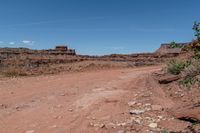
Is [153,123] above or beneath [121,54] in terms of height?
beneath

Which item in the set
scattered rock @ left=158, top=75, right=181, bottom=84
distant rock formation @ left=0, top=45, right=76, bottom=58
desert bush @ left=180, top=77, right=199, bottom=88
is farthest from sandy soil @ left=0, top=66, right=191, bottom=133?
distant rock formation @ left=0, top=45, right=76, bottom=58

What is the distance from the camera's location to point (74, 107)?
809 centimetres

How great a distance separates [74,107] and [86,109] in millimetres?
458

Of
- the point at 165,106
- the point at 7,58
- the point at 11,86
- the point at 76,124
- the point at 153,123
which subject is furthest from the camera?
the point at 7,58

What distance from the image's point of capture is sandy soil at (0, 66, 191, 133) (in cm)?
659

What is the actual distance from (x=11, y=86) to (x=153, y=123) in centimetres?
783

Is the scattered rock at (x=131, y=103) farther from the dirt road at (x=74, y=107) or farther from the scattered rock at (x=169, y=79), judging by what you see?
the scattered rock at (x=169, y=79)

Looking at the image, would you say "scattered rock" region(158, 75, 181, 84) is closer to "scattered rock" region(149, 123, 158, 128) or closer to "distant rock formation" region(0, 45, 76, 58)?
"scattered rock" region(149, 123, 158, 128)

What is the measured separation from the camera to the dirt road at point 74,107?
6730 millimetres

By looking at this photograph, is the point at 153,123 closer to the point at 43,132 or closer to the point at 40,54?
the point at 43,132

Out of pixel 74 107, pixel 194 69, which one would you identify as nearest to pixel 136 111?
pixel 74 107

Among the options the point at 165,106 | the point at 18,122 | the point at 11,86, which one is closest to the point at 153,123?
the point at 165,106

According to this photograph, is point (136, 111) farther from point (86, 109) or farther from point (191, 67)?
point (191, 67)

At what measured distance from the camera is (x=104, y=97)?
873cm
